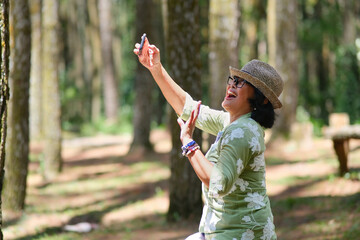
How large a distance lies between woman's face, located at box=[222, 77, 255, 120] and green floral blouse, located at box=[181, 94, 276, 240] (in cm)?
8

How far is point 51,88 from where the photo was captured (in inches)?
545

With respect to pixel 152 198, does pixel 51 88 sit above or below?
above

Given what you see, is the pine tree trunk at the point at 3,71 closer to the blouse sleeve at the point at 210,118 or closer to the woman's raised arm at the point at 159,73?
the woman's raised arm at the point at 159,73

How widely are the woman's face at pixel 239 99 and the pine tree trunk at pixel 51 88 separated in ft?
36.2

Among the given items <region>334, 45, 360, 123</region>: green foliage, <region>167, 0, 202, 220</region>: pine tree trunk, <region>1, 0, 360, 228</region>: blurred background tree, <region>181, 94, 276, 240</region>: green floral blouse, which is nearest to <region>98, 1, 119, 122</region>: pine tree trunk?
<region>1, 0, 360, 228</region>: blurred background tree

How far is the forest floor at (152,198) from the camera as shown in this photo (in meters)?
8.41

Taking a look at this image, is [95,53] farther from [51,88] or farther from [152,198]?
[152,198]

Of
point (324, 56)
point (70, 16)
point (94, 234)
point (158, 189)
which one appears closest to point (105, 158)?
point (158, 189)

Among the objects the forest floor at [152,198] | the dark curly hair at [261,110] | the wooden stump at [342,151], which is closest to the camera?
the dark curly hair at [261,110]

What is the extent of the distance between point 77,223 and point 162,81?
22.0ft

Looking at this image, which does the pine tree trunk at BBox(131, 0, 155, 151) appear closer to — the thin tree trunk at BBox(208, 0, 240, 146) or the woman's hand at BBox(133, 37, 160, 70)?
the thin tree trunk at BBox(208, 0, 240, 146)

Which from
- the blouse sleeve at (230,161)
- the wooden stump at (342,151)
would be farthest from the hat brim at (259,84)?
the wooden stump at (342,151)

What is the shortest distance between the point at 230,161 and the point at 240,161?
2.9 inches

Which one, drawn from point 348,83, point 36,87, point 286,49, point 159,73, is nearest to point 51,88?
point 286,49
